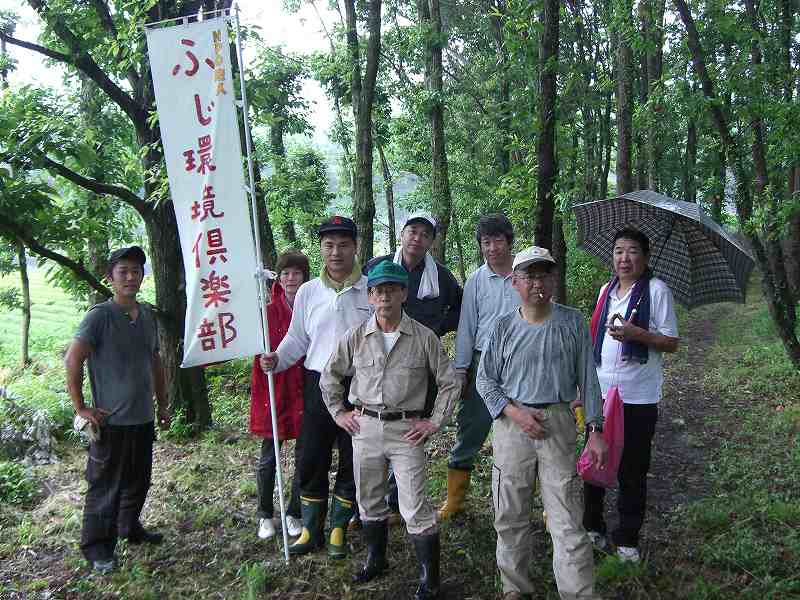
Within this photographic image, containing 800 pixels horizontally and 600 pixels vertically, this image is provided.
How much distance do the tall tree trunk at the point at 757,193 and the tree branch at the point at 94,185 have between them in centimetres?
573

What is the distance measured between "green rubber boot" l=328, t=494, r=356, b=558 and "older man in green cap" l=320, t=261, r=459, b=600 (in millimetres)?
432

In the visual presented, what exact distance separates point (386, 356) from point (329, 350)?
582 mm

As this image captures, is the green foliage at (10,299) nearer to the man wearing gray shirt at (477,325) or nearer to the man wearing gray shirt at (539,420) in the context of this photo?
the man wearing gray shirt at (477,325)

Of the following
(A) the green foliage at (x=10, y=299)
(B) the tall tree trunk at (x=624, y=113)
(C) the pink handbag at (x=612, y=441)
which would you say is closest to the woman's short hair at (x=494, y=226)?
(C) the pink handbag at (x=612, y=441)

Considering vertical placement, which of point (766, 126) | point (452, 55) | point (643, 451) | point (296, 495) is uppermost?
point (452, 55)

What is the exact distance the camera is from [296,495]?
174 inches

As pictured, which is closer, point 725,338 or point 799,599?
point 799,599

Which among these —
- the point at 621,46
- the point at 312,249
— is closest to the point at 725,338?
the point at 621,46

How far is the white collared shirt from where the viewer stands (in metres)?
3.91

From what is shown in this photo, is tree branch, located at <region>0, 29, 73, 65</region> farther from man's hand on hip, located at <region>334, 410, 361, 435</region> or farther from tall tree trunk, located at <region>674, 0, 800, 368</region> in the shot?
tall tree trunk, located at <region>674, 0, 800, 368</region>

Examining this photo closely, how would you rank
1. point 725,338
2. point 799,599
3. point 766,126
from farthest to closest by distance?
point 725,338
point 766,126
point 799,599

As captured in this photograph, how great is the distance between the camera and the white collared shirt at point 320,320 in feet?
12.8

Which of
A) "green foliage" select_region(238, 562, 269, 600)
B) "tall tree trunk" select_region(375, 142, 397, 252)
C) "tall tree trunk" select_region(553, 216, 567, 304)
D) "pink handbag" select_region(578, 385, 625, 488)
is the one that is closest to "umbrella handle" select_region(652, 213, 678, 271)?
"pink handbag" select_region(578, 385, 625, 488)

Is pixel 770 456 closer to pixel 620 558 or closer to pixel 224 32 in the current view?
pixel 620 558
